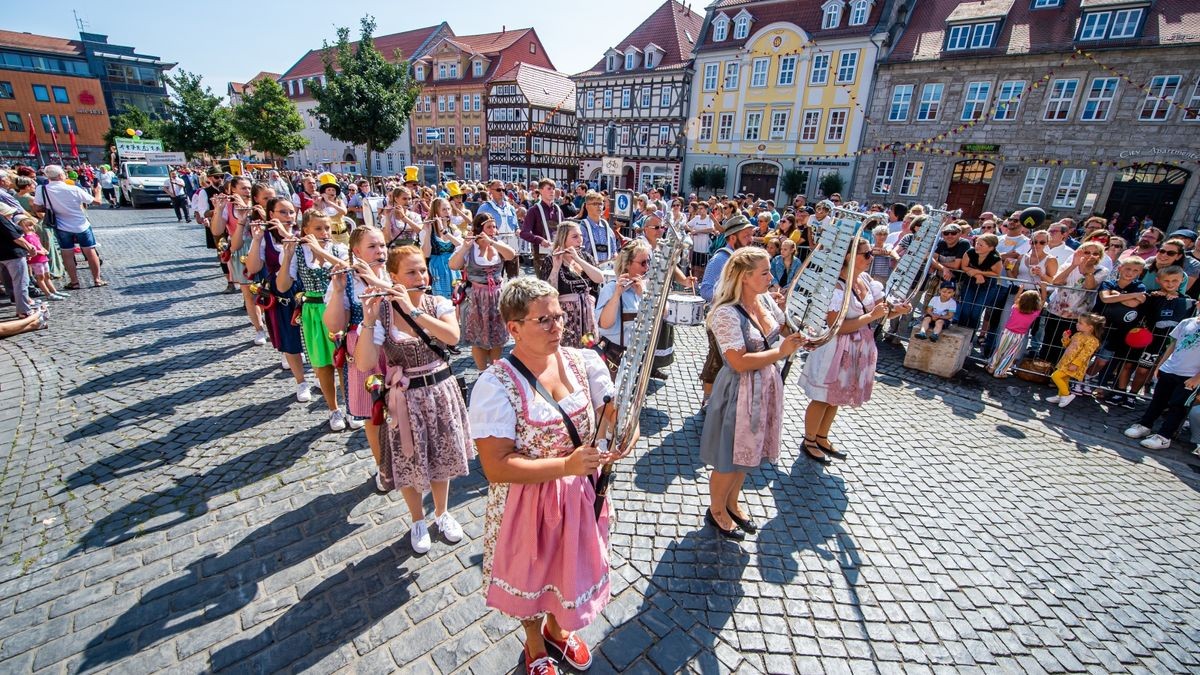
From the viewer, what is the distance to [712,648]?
9.59ft

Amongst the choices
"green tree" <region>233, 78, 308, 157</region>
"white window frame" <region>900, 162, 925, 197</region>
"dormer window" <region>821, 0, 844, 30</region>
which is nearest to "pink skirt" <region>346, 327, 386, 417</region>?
"white window frame" <region>900, 162, 925, 197</region>

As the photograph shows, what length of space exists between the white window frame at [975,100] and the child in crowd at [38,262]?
3282cm

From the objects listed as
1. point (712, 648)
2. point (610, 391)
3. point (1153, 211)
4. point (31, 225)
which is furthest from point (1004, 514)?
point (1153, 211)

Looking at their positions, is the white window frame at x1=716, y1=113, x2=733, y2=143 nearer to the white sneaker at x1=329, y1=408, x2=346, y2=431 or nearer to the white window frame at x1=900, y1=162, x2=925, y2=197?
the white window frame at x1=900, y1=162, x2=925, y2=197

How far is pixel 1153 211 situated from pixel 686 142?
22.9 metres

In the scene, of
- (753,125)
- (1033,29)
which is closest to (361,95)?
(753,125)

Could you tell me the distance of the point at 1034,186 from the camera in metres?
23.2

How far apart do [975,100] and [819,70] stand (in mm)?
7742

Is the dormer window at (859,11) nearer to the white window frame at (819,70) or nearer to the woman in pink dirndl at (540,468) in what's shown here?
the white window frame at (819,70)

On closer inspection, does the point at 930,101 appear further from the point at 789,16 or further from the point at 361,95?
the point at 361,95

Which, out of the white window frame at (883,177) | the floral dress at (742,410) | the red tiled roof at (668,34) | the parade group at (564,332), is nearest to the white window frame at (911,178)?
the white window frame at (883,177)

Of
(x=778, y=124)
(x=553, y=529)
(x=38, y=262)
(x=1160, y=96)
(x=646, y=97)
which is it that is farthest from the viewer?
(x=646, y=97)

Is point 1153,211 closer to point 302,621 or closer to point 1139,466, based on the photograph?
point 1139,466

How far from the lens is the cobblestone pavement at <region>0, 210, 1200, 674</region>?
114 inches
